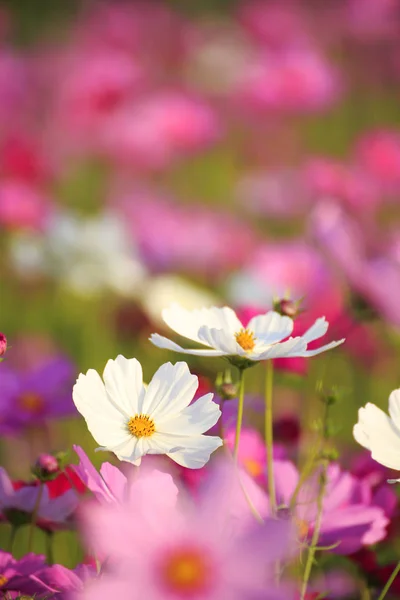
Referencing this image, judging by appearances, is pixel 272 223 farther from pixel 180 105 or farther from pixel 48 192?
pixel 48 192

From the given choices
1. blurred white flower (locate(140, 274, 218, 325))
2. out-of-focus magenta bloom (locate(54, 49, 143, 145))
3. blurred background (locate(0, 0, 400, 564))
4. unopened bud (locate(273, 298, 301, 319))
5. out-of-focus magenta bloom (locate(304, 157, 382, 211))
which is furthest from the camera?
out-of-focus magenta bloom (locate(54, 49, 143, 145))

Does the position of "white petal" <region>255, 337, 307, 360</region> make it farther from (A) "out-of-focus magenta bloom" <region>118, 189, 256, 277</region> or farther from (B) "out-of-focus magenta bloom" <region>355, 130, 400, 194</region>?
(B) "out-of-focus magenta bloom" <region>355, 130, 400, 194</region>

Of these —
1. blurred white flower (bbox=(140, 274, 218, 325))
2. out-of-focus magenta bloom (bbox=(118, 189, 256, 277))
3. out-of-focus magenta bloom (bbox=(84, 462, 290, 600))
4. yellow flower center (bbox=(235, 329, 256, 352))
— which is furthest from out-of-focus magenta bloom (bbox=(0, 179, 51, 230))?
out-of-focus magenta bloom (bbox=(84, 462, 290, 600))

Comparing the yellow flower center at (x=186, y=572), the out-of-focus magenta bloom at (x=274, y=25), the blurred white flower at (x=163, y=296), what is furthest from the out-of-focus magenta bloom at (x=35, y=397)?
the out-of-focus magenta bloom at (x=274, y=25)

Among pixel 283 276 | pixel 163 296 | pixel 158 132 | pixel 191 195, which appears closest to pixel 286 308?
pixel 163 296

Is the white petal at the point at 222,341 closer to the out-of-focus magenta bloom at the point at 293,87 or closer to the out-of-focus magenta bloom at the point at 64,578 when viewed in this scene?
the out-of-focus magenta bloom at the point at 64,578
